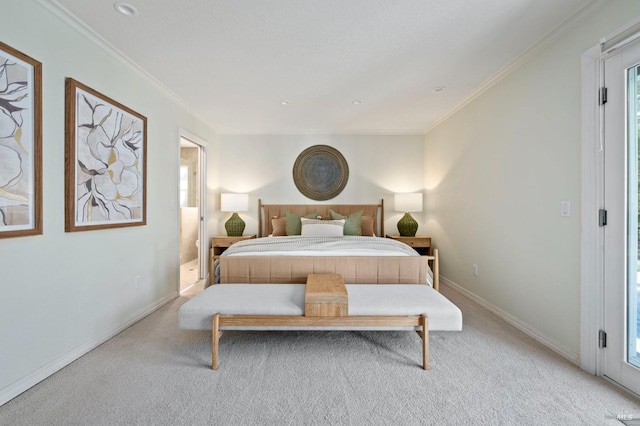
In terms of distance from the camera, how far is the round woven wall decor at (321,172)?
15.5 feet

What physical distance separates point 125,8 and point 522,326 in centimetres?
396

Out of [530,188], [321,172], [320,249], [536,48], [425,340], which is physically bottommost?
[425,340]

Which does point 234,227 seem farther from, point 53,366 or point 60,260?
point 53,366

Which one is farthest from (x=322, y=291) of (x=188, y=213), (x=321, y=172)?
(x=188, y=213)

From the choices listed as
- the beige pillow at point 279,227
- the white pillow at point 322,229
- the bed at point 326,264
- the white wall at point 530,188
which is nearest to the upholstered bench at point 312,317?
the bed at point 326,264

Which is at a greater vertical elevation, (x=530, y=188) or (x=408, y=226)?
(x=530, y=188)

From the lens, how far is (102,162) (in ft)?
7.46

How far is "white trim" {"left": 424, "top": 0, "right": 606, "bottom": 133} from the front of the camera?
6.07ft

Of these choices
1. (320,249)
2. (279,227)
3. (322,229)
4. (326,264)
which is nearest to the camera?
(326,264)

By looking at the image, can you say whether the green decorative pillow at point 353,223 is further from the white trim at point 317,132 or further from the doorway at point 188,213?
the doorway at point 188,213

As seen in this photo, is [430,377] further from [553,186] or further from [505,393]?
[553,186]

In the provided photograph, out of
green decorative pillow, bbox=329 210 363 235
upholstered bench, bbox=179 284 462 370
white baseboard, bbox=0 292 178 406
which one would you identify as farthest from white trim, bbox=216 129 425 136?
upholstered bench, bbox=179 284 462 370

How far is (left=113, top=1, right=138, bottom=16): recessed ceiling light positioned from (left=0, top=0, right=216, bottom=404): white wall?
1.43ft

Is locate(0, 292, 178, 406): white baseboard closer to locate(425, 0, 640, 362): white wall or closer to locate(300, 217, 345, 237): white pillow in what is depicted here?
locate(300, 217, 345, 237): white pillow
